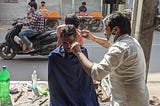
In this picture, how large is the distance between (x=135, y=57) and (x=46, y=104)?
198 cm

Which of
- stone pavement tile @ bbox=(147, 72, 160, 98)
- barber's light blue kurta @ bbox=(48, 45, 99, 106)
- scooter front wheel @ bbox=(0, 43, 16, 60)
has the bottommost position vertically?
stone pavement tile @ bbox=(147, 72, 160, 98)

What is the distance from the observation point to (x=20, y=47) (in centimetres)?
709

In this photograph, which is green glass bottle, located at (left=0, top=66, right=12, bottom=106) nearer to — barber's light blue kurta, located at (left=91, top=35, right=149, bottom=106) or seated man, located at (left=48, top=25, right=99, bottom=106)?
seated man, located at (left=48, top=25, right=99, bottom=106)

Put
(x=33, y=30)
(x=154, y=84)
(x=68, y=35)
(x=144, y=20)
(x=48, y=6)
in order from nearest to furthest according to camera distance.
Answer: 1. (x=68, y=35)
2. (x=144, y=20)
3. (x=154, y=84)
4. (x=33, y=30)
5. (x=48, y=6)

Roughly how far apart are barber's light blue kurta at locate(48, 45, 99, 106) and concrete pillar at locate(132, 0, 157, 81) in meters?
1.34

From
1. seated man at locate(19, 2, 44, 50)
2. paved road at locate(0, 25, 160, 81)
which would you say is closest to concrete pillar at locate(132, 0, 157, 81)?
paved road at locate(0, 25, 160, 81)

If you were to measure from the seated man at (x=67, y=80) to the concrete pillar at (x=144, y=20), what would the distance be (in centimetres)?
135

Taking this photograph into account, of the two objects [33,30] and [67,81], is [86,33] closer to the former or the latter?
[67,81]

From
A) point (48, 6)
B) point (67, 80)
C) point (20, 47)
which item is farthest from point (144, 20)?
point (48, 6)

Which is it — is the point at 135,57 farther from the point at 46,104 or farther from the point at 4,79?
the point at 46,104

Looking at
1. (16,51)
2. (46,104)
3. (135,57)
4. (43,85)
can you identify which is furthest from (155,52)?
(135,57)

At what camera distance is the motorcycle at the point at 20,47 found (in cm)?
707

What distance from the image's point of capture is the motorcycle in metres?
7.07

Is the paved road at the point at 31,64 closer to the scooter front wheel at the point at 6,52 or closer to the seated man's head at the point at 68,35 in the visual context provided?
the scooter front wheel at the point at 6,52
